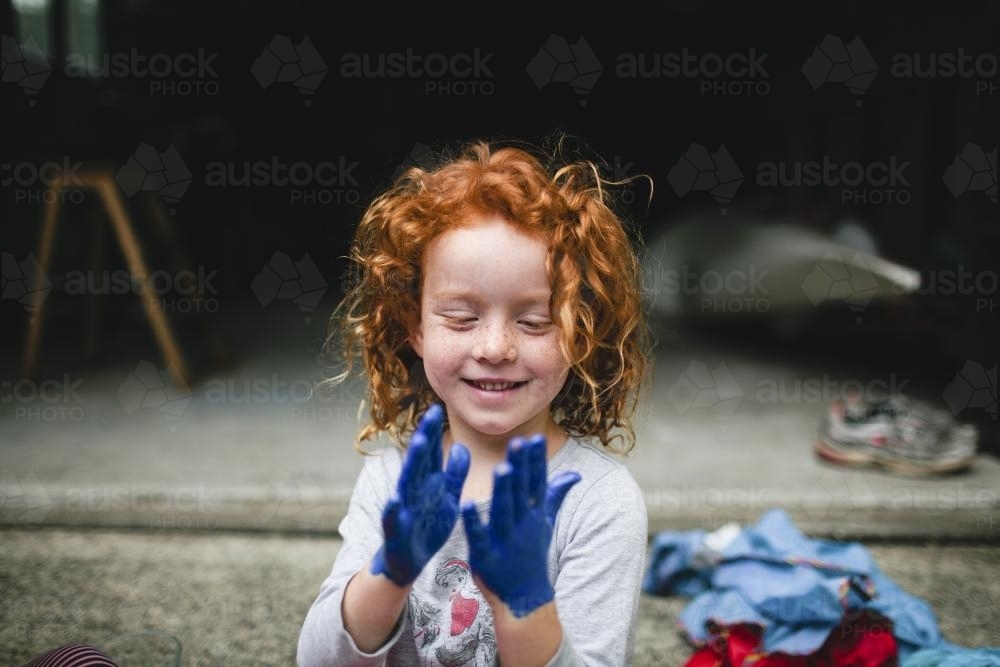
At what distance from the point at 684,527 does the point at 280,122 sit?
512 centimetres

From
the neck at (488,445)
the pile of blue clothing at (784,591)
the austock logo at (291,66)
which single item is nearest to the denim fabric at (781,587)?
the pile of blue clothing at (784,591)

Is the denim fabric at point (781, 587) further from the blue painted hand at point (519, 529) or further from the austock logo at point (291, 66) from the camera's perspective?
the austock logo at point (291, 66)

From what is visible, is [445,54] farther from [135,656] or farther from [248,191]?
[135,656]

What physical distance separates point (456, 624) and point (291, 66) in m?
6.14

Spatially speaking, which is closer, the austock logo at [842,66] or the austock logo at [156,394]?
the austock logo at [156,394]

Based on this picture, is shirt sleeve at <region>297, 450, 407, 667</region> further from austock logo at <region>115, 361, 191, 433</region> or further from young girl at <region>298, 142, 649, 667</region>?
austock logo at <region>115, 361, 191, 433</region>

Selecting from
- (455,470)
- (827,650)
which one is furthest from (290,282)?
(455,470)

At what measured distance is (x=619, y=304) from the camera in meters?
1.14

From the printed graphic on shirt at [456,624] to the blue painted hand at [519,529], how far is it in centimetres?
20

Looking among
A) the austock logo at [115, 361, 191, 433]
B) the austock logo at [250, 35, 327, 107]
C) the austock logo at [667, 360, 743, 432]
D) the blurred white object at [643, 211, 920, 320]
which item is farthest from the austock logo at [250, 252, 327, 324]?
the austock logo at [667, 360, 743, 432]

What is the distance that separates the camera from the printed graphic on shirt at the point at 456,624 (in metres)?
1.04

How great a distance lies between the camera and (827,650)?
61.2 inches

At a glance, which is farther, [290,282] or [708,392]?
[290,282]

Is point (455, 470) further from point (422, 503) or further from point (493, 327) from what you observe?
point (493, 327)
